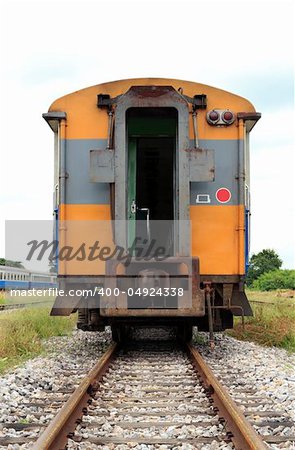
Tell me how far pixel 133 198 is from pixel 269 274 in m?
52.2

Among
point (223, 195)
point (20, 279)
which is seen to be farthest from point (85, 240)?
point (20, 279)

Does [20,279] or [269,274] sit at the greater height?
[20,279]

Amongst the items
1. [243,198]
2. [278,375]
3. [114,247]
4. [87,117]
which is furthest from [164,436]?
[87,117]

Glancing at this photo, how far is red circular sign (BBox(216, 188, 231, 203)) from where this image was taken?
7598 mm

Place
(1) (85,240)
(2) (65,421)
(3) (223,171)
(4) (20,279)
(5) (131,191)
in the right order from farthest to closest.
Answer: (4) (20,279) < (5) (131,191) < (3) (223,171) < (1) (85,240) < (2) (65,421)

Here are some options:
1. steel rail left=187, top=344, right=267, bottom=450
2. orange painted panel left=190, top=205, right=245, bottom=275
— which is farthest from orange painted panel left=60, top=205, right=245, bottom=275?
steel rail left=187, top=344, right=267, bottom=450

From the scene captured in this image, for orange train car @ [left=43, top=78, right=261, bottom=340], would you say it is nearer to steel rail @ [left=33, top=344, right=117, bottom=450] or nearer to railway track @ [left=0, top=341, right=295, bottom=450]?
railway track @ [left=0, top=341, right=295, bottom=450]

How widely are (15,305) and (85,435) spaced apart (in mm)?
26106

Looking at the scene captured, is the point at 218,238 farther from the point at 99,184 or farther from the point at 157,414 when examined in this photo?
the point at 157,414

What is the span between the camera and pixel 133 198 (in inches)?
303

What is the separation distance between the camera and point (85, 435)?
410cm

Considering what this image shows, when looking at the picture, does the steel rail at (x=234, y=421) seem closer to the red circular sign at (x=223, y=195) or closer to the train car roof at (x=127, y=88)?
the red circular sign at (x=223, y=195)

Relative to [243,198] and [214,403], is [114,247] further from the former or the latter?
[214,403]

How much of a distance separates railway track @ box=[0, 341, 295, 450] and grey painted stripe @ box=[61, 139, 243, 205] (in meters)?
2.08
